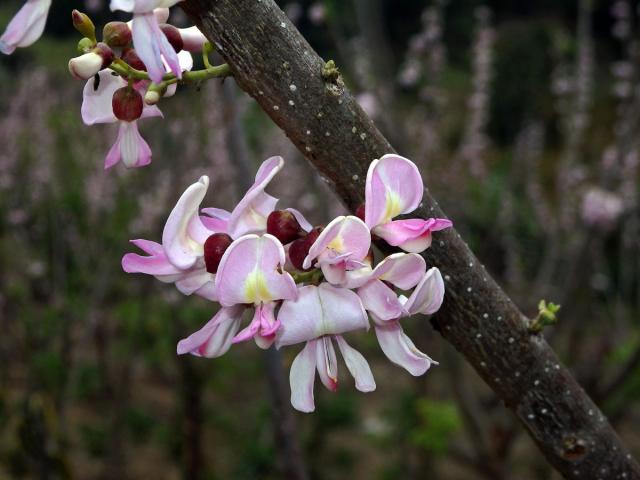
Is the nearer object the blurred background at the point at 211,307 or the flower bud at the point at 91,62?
the flower bud at the point at 91,62

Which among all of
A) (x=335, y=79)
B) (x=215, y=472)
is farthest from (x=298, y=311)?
(x=215, y=472)

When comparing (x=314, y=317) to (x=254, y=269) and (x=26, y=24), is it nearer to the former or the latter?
(x=254, y=269)

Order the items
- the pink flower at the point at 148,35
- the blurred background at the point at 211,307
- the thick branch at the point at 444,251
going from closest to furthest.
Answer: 1. the pink flower at the point at 148,35
2. the thick branch at the point at 444,251
3. the blurred background at the point at 211,307

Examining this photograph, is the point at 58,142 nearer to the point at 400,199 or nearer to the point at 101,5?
the point at 101,5

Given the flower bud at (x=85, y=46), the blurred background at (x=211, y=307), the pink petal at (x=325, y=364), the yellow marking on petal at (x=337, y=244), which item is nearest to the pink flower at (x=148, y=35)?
the flower bud at (x=85, y=46)

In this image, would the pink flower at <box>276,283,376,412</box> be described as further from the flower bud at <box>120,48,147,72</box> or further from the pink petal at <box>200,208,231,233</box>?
the flower bud at <box>120,48,147,72</box>

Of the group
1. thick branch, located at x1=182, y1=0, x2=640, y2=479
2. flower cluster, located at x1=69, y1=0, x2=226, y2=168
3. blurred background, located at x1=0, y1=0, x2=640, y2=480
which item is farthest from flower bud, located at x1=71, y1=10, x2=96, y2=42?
blurred background, located at x1=0, y1=0, x2=640, y2=480

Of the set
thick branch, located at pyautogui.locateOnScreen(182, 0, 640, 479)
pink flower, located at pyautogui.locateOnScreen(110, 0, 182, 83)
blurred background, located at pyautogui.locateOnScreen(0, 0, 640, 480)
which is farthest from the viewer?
blurred background, located at pyautogui.locateOnScreen(0, 0, 640, 480)

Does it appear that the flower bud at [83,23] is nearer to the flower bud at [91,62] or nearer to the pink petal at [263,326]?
the flower bud at [91,62]
